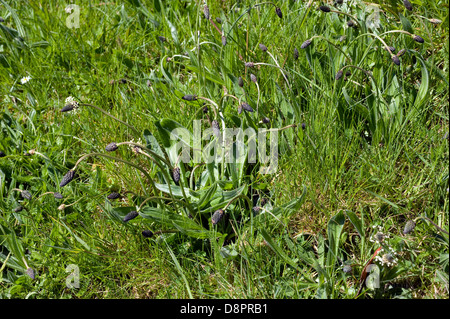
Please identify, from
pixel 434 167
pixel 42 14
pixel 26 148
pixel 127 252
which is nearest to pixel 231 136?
pixel 127 252

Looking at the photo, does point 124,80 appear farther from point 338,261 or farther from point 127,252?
point 338,261

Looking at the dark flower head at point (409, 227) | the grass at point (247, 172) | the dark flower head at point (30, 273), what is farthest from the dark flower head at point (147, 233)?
the dark flower head at point (409, 227)

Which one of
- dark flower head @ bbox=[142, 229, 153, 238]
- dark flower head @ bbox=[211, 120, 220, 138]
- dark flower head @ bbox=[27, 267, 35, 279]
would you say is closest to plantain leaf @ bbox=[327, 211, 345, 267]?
dark flower head @ bbox=[211, 120, 220, 138]

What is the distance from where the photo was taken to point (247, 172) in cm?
219

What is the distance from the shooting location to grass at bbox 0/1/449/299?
1796 millimetres

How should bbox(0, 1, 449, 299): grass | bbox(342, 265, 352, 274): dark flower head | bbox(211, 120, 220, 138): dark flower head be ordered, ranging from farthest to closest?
bbox(211, 120, 220, 138): dark flower head → bbox(0, 1, 449, 299): grass → bbox(342, 265, 352, 274): dark flower head

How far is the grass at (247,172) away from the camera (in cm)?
180

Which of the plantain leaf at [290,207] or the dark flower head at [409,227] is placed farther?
the plantain leaf at [290,207]

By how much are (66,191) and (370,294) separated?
1.34 m

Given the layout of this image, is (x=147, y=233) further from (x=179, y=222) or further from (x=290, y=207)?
(x=290, y=207)

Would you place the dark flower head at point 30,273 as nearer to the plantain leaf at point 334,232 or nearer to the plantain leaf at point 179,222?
the plantain leaf at point 179,222

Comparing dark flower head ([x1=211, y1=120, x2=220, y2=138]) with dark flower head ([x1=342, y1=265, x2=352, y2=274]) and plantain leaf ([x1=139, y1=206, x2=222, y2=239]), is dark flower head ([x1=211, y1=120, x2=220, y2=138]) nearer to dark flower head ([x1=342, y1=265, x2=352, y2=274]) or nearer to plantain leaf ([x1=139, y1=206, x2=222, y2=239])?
plantain leaf ([x1=139, y1=206, x2=222, y2=239])

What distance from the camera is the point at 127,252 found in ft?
6.38

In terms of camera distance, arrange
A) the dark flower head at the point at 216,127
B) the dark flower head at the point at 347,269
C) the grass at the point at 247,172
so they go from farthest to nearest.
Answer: the dark flower head at the point at 216,127 < the grass at the point at 247,172 < the dark flower head at the point at 347,269
